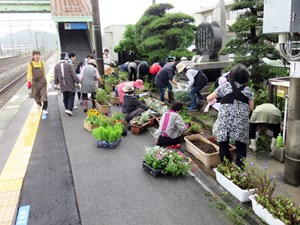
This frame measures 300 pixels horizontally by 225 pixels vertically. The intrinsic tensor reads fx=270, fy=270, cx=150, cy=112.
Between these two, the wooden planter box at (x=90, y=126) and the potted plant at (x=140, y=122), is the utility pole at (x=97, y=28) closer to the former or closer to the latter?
the wooden planter box at (x=90, y=126)

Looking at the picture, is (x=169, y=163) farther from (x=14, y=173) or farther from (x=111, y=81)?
(x=111, y=81)

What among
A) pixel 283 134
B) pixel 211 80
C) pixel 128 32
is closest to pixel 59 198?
pixel 283 134

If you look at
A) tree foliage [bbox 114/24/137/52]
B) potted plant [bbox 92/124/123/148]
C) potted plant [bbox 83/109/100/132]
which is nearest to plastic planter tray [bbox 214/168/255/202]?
potted plant [bbox 92/124/123/148]

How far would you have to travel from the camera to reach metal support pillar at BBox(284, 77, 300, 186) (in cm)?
388

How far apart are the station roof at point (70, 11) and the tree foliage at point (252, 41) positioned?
16.7m

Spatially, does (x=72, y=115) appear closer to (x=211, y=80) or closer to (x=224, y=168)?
(x=211, y=80)

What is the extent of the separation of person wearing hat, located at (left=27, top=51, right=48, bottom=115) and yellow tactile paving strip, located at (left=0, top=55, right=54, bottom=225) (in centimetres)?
109

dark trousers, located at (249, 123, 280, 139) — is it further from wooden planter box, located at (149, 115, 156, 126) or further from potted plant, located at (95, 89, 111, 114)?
potted plant, located at (95, 89, 111, 114)

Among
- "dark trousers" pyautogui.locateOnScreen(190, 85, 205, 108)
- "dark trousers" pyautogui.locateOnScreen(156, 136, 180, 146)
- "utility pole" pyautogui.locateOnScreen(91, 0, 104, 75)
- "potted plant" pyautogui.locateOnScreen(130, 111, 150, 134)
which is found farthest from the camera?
"utility pole" pyautogui.locateOnScreen(91, 0, 104, 75)

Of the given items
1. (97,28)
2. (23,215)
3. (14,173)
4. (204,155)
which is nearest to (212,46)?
(97,28)

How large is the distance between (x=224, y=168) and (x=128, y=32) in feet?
47.7

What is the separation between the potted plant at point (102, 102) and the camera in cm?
845

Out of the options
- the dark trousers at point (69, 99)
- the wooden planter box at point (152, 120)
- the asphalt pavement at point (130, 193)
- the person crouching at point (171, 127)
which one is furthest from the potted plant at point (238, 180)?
the dark trousers at point (69, 99)

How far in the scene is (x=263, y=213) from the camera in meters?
3.29
